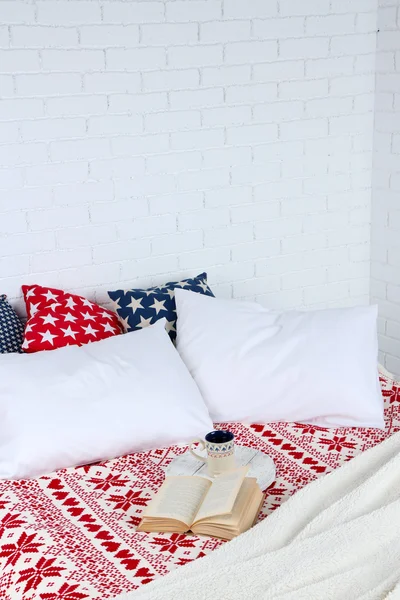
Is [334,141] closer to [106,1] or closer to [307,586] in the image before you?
[106,1]

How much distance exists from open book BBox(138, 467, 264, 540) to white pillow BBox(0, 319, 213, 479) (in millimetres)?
364

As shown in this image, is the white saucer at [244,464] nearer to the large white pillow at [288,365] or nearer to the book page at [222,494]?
the book page at [222,494]

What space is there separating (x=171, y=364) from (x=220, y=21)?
143 centimetres

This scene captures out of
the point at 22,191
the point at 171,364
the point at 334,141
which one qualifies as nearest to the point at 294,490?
the point at 171,364

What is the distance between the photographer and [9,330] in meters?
2.96

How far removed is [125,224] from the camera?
329 cm

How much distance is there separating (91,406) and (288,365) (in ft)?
2.25

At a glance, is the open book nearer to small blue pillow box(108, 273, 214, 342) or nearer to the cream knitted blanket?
the cream knitted blanket

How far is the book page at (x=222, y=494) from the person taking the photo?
6.78 feet

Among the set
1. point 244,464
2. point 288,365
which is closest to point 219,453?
point 244,464

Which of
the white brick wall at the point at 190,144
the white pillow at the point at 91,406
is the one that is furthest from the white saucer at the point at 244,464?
the white brick wall at the point at 190,144

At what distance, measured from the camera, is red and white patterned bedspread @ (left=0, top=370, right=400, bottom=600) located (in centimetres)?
192

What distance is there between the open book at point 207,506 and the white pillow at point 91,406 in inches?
14.3

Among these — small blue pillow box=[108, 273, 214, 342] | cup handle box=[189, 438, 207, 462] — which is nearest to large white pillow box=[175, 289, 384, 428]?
small blue pillow box=[108, 273, 214, 342]
